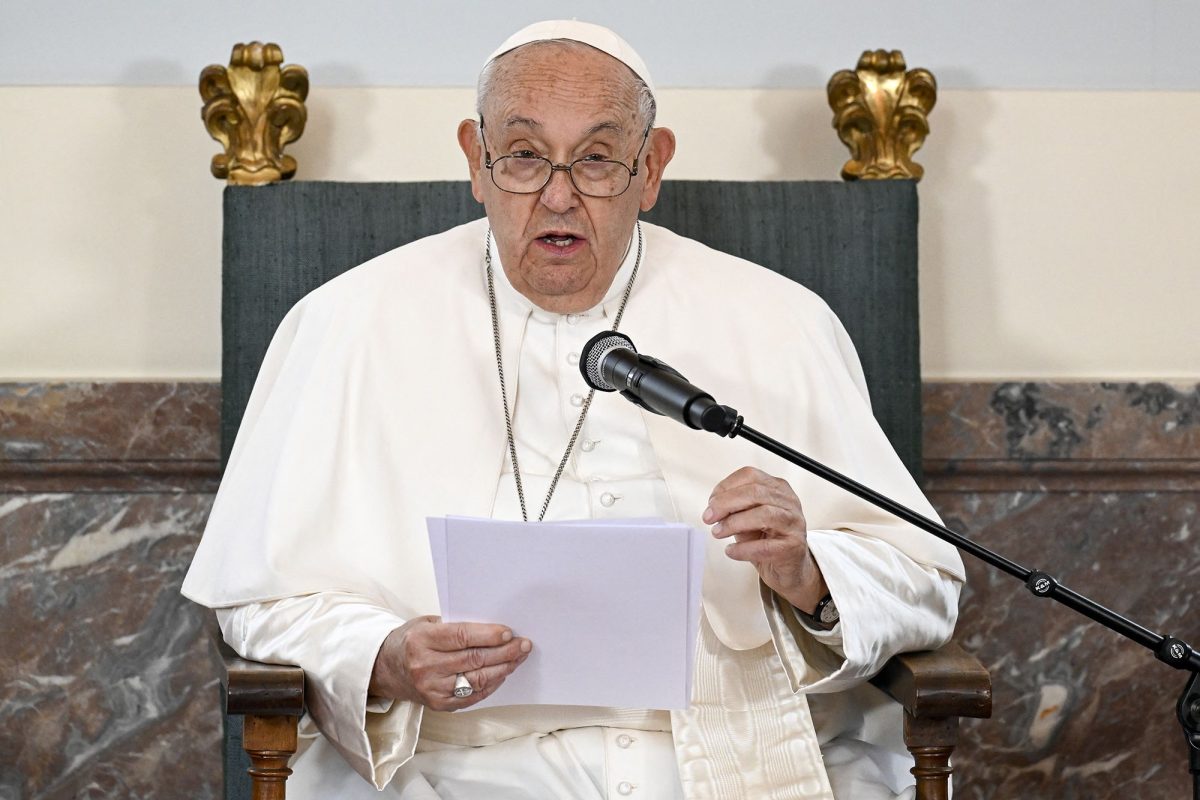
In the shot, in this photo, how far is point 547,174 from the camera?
2836 mm

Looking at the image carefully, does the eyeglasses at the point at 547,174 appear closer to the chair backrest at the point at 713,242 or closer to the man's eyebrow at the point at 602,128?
the man's eyebrow at the point at 602,128

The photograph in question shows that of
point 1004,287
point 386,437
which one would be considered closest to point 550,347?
point 386,437

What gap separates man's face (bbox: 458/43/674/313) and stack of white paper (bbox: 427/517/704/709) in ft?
2.39

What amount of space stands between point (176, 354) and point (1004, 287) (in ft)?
6.96

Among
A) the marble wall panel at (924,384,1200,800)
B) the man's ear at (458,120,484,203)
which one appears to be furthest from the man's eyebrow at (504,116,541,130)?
the marble wall panel at (924,384,1200,800)

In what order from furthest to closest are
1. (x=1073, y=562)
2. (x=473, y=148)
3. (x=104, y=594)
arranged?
1. (x=1073, y=562)
2. (x=104, y=594)
3. (x=473, y=148)

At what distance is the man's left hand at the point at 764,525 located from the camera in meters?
2.36

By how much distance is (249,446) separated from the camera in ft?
9.51

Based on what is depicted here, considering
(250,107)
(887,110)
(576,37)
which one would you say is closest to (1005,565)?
(576,37)

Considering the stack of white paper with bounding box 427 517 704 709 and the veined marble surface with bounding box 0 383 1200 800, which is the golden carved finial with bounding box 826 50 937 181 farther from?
the stack of white paper with bounding box 427 517 704 709

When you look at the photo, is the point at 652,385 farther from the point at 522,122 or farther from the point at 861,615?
the point at 522,122

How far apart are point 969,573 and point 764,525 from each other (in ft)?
5.15

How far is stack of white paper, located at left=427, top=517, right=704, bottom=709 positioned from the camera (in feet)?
7.22

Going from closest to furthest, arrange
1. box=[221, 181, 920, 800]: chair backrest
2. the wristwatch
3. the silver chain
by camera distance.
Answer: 1. the wristwatch
2. the silver chain
3. box=[221, 181, 920, 800]: chair backrest
